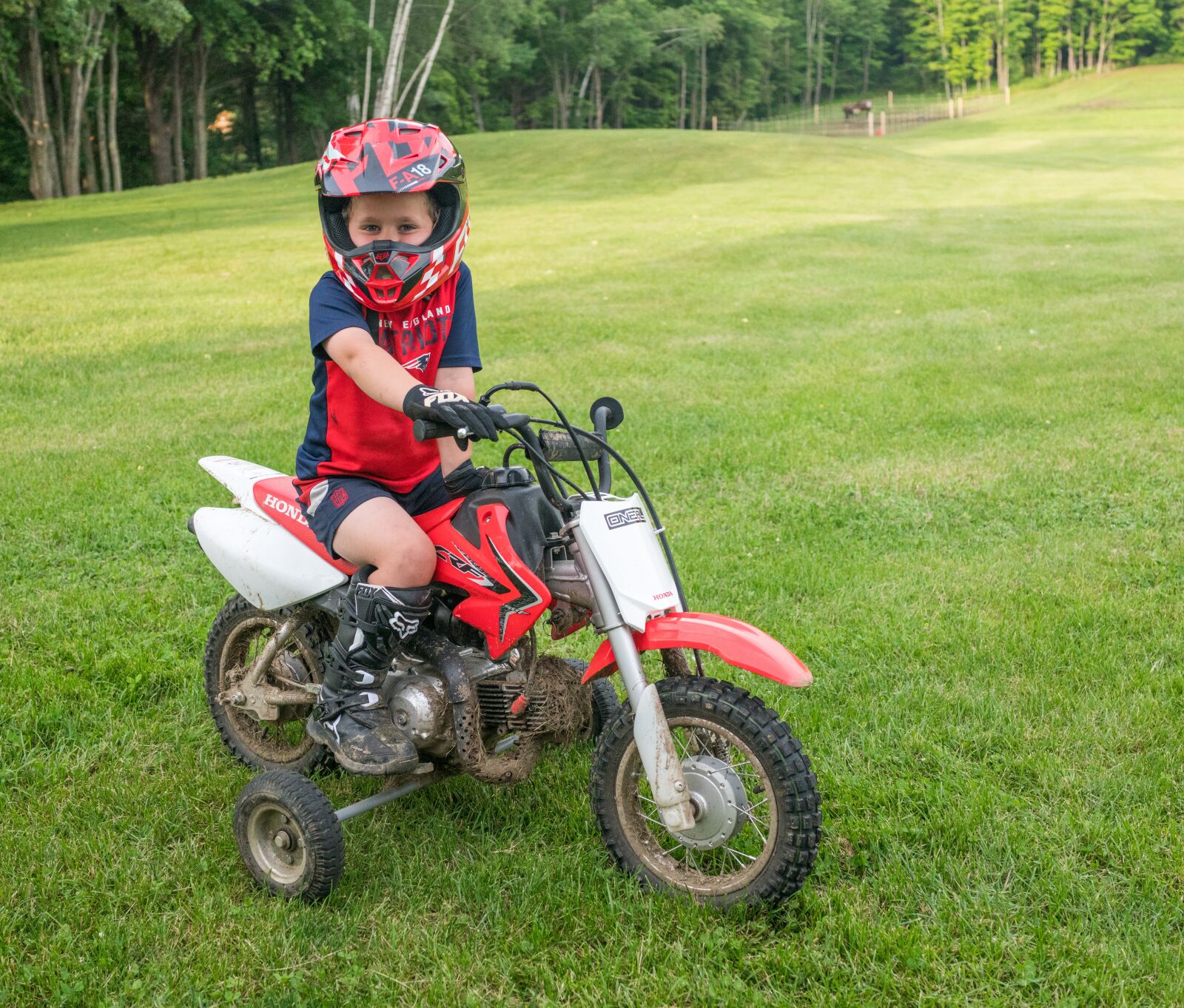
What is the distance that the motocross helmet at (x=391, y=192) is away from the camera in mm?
3377

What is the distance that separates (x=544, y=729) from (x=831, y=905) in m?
1.01

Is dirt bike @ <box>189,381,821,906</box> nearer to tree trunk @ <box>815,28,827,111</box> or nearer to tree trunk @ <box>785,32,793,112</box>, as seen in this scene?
tree trunk @ <box>815,28,827,111</box>

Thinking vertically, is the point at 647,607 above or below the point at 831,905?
above

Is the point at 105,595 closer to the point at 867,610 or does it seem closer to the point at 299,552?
the point at 299,552

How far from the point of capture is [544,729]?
3.66 m

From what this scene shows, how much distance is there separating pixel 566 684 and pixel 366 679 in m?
0.64

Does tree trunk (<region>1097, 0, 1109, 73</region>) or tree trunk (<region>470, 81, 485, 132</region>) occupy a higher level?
tree trunk (<region>1097, 0, 1109, 73</region>)

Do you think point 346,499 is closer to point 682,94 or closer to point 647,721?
point 647,721

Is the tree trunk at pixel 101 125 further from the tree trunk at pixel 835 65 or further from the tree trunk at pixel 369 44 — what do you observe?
the tree trunk at pixel 835 65

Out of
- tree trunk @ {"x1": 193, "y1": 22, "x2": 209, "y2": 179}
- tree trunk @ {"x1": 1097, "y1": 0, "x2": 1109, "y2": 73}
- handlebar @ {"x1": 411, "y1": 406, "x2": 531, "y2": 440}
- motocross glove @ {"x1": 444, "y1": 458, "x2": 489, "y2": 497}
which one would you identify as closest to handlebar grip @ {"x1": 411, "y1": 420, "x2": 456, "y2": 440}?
handlebar @ {"x1": 411, "y1": 406, "x2": 531, "y2": 440}

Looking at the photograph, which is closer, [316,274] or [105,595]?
[105,595]

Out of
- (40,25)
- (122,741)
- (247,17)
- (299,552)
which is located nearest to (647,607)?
(299,552)

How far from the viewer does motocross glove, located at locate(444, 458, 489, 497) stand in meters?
3.65

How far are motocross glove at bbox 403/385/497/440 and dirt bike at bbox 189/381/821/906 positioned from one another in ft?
0.10
